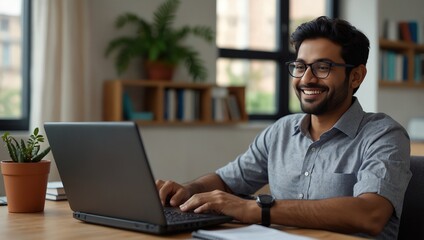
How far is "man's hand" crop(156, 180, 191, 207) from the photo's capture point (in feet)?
6.43

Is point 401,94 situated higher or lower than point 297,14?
lower

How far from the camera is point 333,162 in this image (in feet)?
6.81

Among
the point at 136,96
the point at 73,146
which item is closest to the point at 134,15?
the point at 136,96

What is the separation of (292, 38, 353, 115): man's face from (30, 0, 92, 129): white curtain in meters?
2.45

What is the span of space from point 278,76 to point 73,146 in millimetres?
4317

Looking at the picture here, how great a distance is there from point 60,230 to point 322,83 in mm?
957

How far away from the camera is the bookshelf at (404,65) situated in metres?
6.12

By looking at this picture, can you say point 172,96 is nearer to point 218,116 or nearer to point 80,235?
point 218,116

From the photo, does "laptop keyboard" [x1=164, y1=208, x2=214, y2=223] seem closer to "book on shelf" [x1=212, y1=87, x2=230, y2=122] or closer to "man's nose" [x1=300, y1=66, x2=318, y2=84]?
"man's nose" [x1=300, y1=66, x2=318, y2=84]

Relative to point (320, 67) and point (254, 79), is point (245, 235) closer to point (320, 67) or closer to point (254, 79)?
point (320, 67)

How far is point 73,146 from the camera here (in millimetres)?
1667

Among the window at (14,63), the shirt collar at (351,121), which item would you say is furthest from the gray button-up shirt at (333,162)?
the window at (14,63)

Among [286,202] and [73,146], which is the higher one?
[73,146]

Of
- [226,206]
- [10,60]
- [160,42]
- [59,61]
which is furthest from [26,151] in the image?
[160,42]
